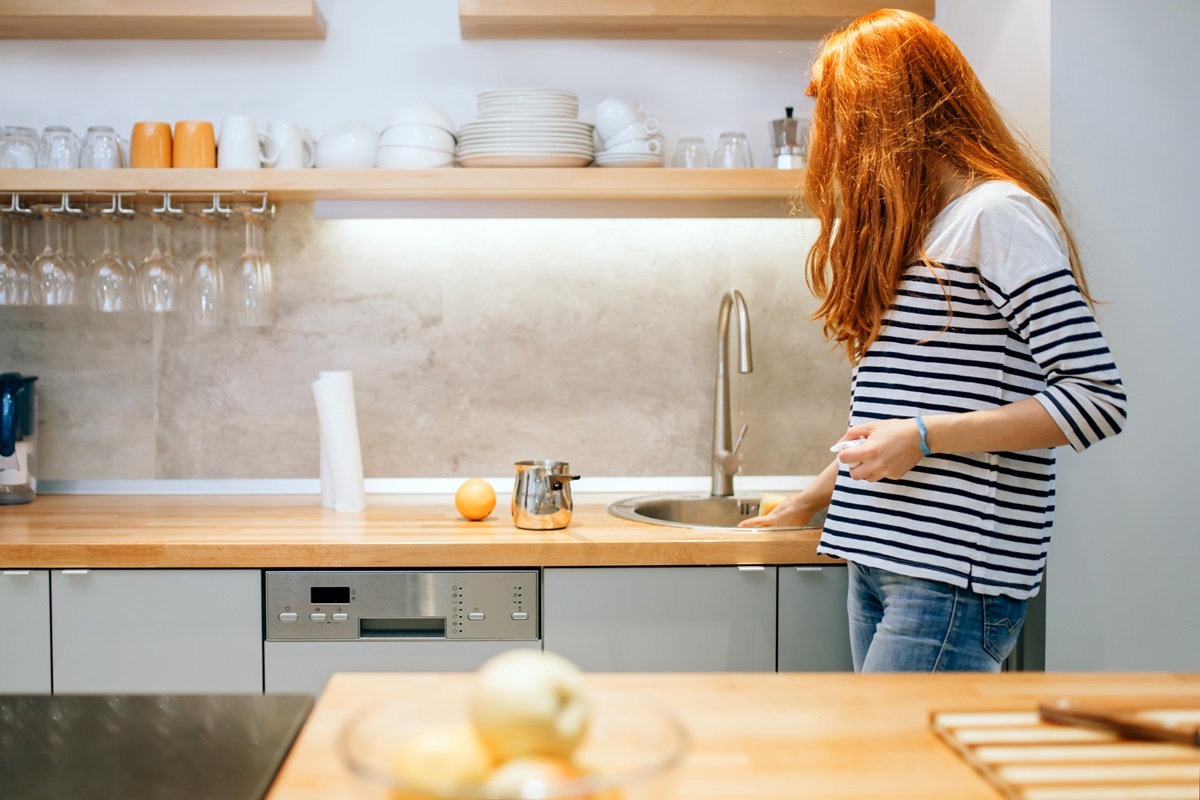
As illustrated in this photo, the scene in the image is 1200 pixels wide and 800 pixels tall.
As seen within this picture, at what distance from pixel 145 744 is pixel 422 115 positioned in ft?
→ 5.54

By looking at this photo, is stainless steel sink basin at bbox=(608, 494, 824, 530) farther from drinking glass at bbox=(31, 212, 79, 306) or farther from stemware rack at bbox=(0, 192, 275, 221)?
drinking glass at bbox=(31, 212, 79, 306)

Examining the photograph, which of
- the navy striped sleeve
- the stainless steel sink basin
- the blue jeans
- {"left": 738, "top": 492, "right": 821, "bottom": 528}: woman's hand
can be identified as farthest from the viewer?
the stainless steel sink basin

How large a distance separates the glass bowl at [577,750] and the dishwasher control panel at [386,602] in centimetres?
118

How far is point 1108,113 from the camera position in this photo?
188cm

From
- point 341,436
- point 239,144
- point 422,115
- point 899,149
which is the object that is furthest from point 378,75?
point 899,149

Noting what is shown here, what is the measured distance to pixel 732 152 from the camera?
2359mm

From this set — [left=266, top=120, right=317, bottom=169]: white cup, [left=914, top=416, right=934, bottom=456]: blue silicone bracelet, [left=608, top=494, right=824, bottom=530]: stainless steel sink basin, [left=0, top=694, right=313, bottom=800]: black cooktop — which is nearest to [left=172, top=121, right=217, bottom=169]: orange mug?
[left=266, top=120, right=317, bottom=169]: white cup

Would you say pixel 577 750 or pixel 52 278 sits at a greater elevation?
pixel 52 278

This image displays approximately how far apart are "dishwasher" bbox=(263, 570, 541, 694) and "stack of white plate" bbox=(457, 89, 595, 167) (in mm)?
891

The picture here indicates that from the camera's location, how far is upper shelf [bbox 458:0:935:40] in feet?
7.54

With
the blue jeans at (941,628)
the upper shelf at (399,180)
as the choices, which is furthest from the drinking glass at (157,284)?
the blue jeans at (941,628)

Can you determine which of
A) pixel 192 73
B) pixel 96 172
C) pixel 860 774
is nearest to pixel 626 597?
pixel 860 774

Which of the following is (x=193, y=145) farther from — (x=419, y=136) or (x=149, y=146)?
(x=419, y=136)

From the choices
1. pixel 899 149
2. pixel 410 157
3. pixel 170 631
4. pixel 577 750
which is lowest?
pixel 170 631
